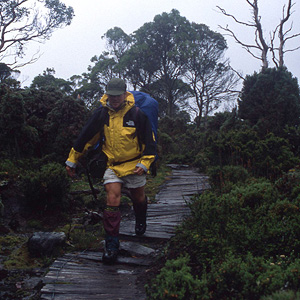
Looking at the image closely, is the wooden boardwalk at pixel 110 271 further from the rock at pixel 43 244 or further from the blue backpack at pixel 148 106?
the blue backpack at pixel 148 106

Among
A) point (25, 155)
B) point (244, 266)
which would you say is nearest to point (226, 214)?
point (244, 266)

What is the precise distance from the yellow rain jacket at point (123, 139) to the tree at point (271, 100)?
27.9ft

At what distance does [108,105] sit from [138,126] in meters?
0.43

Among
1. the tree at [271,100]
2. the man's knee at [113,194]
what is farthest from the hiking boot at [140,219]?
the tree at [271,100]

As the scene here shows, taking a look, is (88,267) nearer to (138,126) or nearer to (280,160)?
(138,126)

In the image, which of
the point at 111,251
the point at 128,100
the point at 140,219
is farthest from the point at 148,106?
the point at 111,251

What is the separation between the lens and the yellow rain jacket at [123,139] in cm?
405

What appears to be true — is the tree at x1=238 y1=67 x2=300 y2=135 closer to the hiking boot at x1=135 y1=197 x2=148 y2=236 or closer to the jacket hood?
the hiking boot at x1=135 y1=197 x2=148 y2=236

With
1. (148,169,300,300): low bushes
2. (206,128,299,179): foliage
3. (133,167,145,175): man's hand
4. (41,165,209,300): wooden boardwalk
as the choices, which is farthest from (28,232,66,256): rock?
(206,128,299,179): foliage

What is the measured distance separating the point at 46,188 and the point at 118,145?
2.26 metres

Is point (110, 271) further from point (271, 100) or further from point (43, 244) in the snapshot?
point (271, 100)

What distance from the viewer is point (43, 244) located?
3996 millimetres

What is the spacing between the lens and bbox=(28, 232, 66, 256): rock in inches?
156

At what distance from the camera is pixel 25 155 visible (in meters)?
8.81
